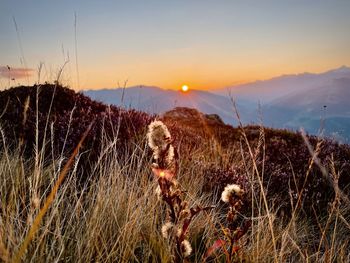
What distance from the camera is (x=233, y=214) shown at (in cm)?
194

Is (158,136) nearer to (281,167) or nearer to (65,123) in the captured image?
(65,123)

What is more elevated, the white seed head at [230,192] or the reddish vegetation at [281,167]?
the white seed head at [230,192]

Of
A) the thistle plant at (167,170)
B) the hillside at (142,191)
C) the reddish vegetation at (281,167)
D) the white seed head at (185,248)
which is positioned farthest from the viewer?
the reddish vegetation at (281,167)

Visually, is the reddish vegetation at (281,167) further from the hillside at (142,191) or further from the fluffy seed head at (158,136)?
the fluffy seed head at (158,136)

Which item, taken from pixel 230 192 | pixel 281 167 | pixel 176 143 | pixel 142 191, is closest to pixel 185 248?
pixel 230 192

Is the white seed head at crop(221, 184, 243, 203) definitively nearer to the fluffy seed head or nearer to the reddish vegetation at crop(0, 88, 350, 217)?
the fluffy seed head

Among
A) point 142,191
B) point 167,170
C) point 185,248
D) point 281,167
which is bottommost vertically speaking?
point 281,167

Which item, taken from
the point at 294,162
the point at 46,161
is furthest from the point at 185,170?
the point at 294,162

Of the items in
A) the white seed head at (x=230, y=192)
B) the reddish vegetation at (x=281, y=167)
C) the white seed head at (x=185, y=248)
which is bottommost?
the reddish vegetation at (x=281, y=167)

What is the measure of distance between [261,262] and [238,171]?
403 cm

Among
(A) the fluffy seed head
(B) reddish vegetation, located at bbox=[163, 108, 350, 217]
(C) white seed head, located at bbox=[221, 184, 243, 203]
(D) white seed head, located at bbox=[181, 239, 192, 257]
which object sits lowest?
(B) reddish vegetation, located at bbox=[163, 108, 350, 217]

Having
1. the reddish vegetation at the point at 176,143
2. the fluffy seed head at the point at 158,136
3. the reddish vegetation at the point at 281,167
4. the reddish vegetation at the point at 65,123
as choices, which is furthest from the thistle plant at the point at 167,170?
the reddish vegetation at the point at 65,123

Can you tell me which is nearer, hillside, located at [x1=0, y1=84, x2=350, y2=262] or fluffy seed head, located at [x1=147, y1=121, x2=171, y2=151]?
fluffy seed head, located at [x1=147, y1=121, x2=171, y2=151]

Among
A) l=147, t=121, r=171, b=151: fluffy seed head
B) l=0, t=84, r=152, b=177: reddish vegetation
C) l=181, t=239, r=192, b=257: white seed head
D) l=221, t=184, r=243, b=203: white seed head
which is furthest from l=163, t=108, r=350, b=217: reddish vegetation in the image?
l=147, t=121, r=171, b=151: fluffy seed head
